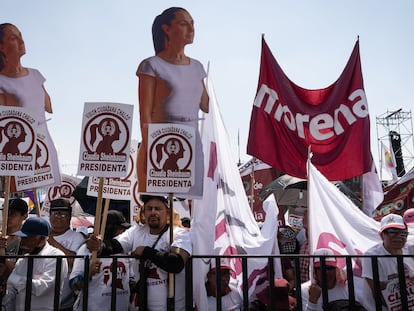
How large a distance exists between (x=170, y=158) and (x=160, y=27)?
1.66m

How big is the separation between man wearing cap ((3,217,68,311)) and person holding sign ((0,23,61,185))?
1268 millimetres

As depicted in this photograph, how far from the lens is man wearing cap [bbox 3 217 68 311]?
3.64 meters

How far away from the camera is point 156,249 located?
11.8 feet

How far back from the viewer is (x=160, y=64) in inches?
183

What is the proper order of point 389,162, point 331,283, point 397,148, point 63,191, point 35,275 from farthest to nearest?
point 397,148
point 389,162
point 63,191
point 331,283
point 35,275

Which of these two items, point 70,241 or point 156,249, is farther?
point 70,241

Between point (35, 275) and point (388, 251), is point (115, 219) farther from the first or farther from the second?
point (388, 251)

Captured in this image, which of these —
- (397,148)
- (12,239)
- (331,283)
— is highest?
(397,148)

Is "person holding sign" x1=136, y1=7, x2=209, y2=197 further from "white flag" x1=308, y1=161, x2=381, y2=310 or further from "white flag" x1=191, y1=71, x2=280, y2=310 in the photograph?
"white flag" x1=308, y1=161, x2=381, y2=310

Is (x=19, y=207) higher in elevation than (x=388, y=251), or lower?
higher

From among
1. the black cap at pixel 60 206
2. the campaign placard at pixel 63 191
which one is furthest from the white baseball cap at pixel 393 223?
the campaign placard at pixel 63 191

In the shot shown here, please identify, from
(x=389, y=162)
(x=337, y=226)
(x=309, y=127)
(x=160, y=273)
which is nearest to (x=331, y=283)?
(x=337, y=226)

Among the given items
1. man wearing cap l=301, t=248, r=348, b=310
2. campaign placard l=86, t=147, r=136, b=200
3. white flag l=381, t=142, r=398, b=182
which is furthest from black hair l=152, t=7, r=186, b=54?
white flag l=381, t=142, r=398, b=182

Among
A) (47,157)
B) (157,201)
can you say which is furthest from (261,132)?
(47,157)
